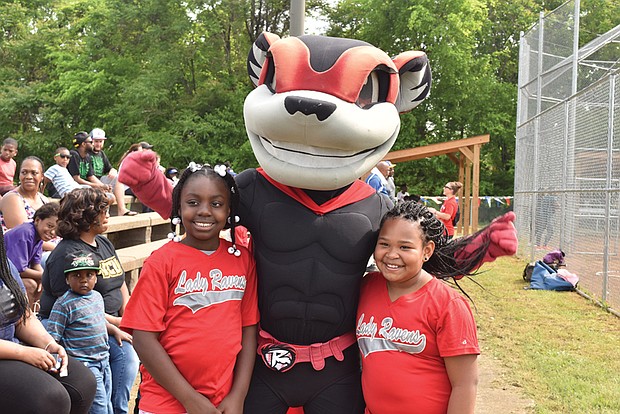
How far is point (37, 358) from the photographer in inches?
94.3

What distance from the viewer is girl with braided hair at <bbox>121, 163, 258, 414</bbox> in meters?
2.29

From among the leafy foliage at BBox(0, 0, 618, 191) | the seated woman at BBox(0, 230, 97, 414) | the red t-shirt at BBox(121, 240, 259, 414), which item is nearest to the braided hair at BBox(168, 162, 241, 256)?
the red t-shirt at BBox(121, 240, 259, 414)

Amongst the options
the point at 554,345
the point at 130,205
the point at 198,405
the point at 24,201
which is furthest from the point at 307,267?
the point at 130,205

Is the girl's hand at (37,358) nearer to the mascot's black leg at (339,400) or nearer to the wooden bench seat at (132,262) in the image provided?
the mascot's black leg at (339,400)

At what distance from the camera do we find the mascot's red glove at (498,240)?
2.63 meters

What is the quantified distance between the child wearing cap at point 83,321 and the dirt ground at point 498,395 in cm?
110

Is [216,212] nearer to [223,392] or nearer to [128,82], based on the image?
[223,392]

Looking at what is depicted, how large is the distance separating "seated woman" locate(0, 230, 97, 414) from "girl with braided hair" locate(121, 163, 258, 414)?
33 centimetres

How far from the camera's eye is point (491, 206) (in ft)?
78.1

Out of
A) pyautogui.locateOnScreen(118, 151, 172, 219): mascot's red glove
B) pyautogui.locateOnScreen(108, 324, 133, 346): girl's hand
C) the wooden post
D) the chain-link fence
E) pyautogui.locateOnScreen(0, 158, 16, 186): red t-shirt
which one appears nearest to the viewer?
pyautogui.locateOnScreen(118, 151, 172, 219): mascot's red glove

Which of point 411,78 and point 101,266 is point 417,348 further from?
point 101,266

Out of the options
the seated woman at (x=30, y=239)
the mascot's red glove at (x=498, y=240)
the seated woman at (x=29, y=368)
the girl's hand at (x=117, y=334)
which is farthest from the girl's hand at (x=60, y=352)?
the mascot's red glove at (x=498, y=240)

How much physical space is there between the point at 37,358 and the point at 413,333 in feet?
4.64

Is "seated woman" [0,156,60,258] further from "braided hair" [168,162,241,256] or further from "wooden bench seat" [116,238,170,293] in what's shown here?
"braided hair" [168,162,241,256]
